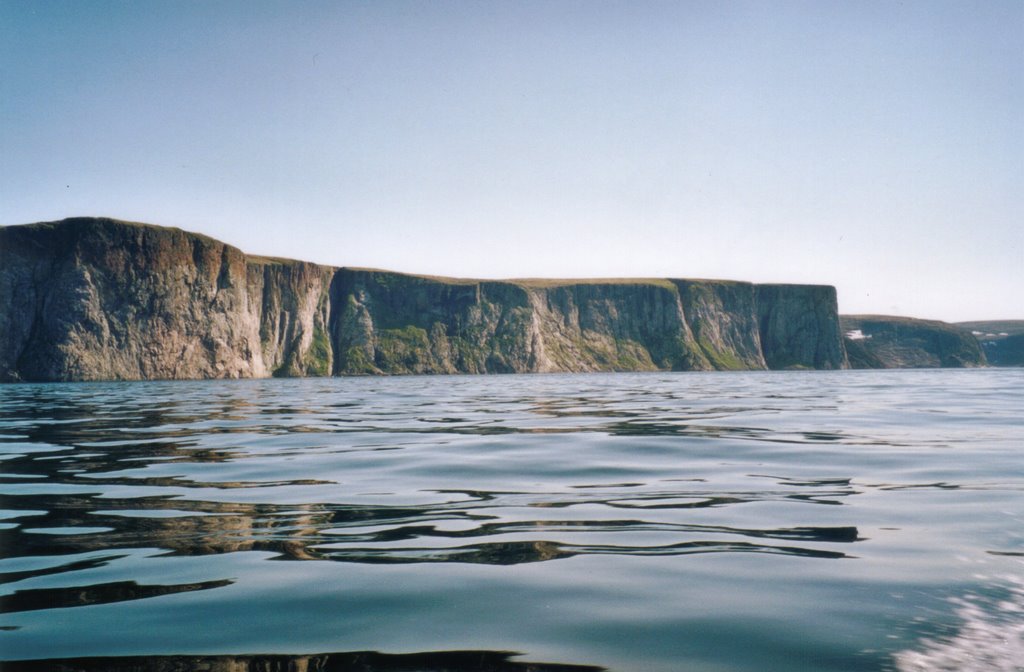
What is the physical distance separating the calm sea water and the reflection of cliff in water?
18mm

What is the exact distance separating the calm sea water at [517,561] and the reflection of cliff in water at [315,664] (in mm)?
18

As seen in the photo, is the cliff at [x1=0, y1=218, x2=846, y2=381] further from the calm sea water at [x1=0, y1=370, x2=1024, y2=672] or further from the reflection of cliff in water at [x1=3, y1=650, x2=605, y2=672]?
the reflection of cliff in water at [x1=3, y1=650, x2=605, y2=672]

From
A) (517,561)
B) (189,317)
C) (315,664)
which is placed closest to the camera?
(315,664)

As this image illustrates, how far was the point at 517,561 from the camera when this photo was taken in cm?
608

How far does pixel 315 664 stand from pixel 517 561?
244 cm

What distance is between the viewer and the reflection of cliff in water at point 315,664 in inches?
151

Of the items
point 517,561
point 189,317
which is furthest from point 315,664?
point 189,317

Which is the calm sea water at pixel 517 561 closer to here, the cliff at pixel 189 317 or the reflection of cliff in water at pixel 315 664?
the reflection of cliff in water at pixel 315 664

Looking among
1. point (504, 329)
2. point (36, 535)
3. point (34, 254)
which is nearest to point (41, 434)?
point (36, 535)

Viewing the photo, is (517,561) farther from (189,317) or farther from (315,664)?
(189,317)

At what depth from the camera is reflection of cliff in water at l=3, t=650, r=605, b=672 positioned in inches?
151

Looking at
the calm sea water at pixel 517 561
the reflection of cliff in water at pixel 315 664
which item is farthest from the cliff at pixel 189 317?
the reflection of cliff in water at pixel 315 664

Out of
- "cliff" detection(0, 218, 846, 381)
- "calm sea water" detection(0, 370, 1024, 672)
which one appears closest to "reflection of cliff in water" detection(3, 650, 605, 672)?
"calm sea water" detection(0, 370, 1024, 672)

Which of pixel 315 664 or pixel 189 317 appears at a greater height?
pixel 189 317
